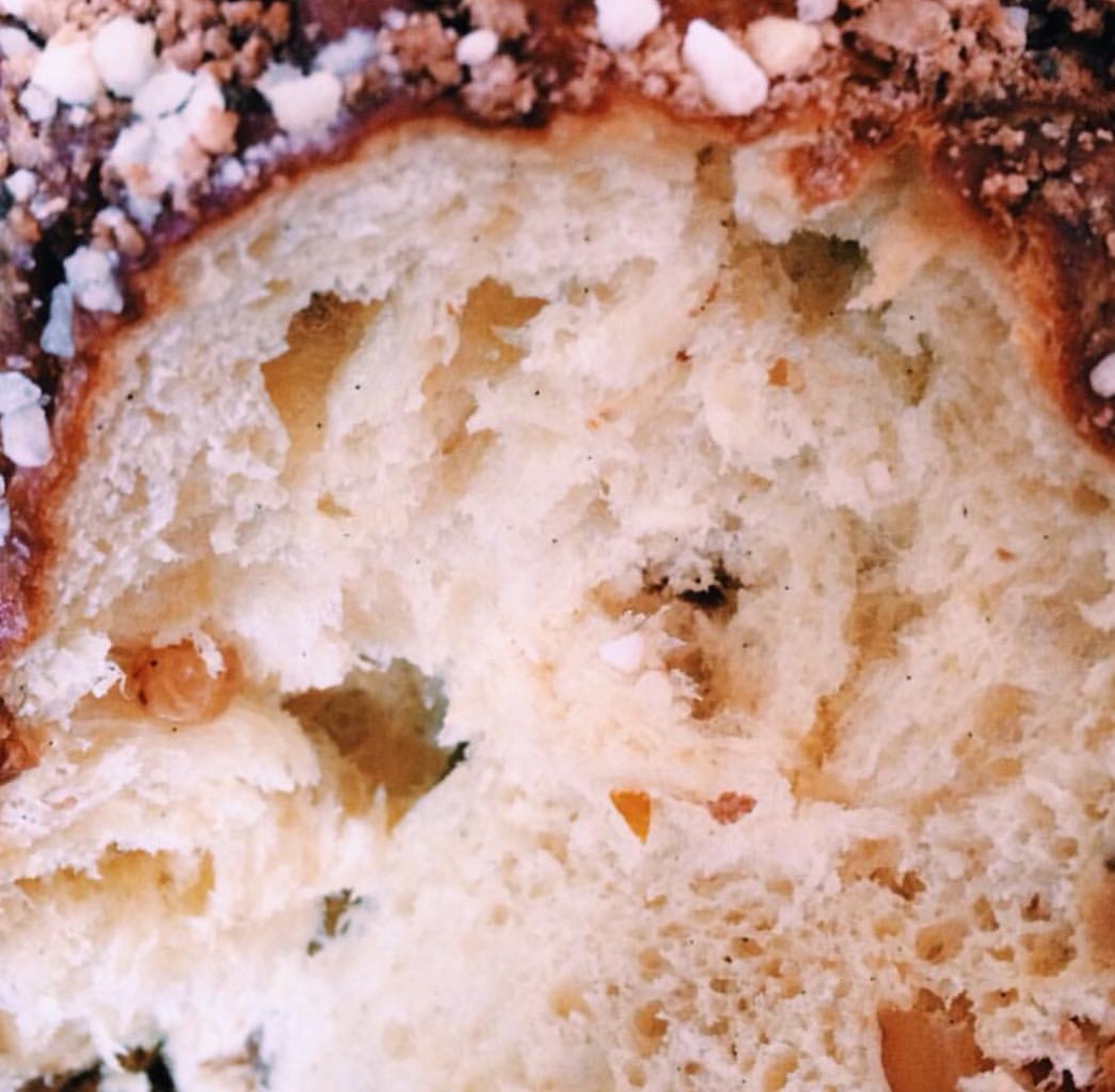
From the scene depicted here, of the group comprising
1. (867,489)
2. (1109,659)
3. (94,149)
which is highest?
(94,149)

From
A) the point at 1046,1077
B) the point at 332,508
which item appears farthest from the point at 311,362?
the point at 1046,1077

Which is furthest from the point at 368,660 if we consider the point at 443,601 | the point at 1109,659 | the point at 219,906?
the point at 1109,659

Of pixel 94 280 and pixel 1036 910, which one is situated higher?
pixel 94 280

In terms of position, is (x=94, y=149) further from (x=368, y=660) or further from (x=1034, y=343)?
(x=1034, y=343)

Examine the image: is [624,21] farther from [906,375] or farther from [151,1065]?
[151,1065]

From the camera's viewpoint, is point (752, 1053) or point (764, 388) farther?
point (752, 1053)

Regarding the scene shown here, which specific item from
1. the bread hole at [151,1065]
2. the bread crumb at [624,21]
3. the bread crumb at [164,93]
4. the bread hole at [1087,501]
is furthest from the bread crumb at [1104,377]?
the bread hole at [151,1065]

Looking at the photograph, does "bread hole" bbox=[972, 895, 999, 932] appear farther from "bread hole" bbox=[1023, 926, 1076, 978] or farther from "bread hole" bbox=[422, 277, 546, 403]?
"bread hole" bbox=[422, 277, 546, 403]
